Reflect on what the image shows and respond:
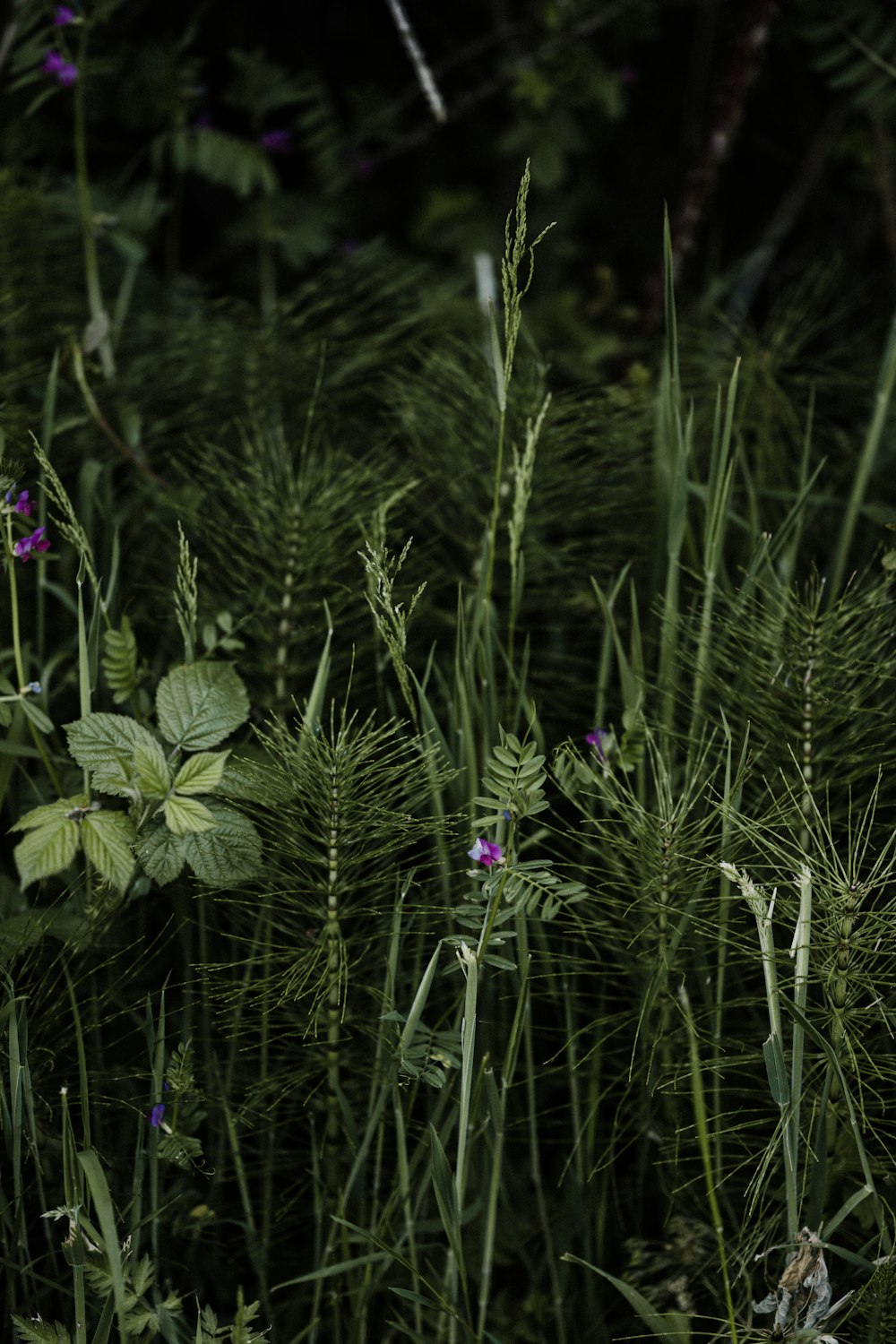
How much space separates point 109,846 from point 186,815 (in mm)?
71

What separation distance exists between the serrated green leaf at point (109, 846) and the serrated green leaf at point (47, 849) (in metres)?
0.01

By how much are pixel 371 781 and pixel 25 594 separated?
65cm

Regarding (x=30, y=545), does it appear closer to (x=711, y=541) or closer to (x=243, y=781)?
(x=243, y=781)

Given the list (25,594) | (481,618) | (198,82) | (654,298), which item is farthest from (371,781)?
(198,82)

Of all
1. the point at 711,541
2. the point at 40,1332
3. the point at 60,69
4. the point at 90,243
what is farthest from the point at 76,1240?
the point at 60,69

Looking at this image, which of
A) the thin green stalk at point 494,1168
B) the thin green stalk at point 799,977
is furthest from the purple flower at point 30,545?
the thin green stalk at point 799,977

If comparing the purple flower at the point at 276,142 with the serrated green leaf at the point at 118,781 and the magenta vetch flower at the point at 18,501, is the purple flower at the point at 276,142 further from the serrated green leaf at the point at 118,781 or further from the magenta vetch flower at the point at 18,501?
the serrated green leaf at the point at 118,781

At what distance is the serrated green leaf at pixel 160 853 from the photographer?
94cm

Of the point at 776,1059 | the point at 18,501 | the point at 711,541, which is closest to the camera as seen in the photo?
the point at 776,1059

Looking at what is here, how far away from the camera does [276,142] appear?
2086 mm

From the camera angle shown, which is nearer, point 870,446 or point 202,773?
point 202,773

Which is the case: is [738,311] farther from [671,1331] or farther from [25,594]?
[671,1331]

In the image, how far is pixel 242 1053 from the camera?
3.74 feet

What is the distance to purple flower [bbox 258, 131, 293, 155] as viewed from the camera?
2.08 m
